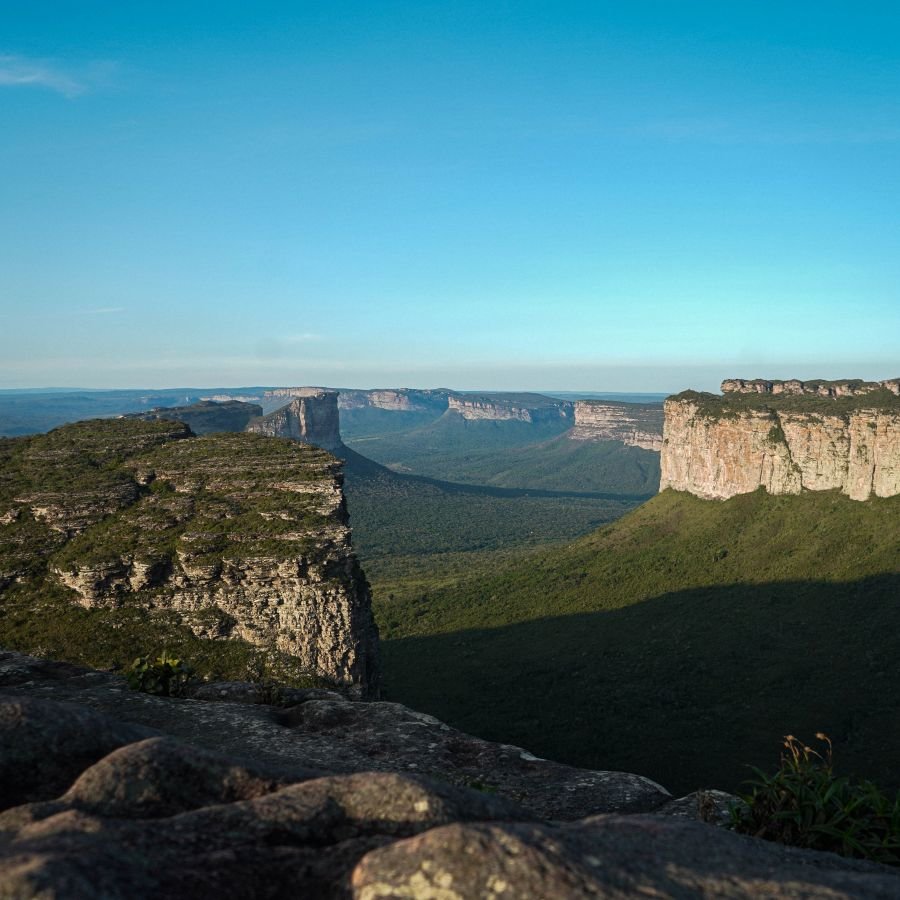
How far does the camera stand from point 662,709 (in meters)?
49.0

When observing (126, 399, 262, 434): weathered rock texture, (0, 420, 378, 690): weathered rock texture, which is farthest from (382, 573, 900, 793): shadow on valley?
(126, 399, 262, 434): weathered rock texture

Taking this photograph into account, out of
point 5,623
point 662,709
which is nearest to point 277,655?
point 5,623

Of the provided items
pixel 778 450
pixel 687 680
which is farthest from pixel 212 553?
pixel 778 450

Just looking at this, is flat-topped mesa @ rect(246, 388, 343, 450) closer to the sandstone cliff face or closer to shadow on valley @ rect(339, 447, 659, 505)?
shadow on valley @ rect(339, 447, 659, 505)

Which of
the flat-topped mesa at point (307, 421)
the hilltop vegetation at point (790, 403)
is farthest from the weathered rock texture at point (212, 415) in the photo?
the hilltop vegetation at point (790, 403)

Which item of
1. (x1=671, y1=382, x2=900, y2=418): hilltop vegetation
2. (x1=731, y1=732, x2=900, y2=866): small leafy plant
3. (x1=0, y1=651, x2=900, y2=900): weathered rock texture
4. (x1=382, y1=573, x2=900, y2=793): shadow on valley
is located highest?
(x1=671, y1=382, x2=900, y2=418): hilltop vegetation

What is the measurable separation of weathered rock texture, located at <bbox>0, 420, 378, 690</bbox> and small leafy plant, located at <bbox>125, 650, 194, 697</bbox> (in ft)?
66.6

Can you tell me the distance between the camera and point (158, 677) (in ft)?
49.0

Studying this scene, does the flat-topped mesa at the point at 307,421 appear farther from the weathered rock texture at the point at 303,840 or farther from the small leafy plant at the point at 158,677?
the weathered rock texture at the point at 303,840

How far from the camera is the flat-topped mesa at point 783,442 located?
7512 cm

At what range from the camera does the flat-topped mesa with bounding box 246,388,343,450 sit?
546 ft

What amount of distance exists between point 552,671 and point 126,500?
35.8 metres

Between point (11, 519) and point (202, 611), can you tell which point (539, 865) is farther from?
point (11, 519)

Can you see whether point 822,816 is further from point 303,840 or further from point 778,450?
point 778,450
